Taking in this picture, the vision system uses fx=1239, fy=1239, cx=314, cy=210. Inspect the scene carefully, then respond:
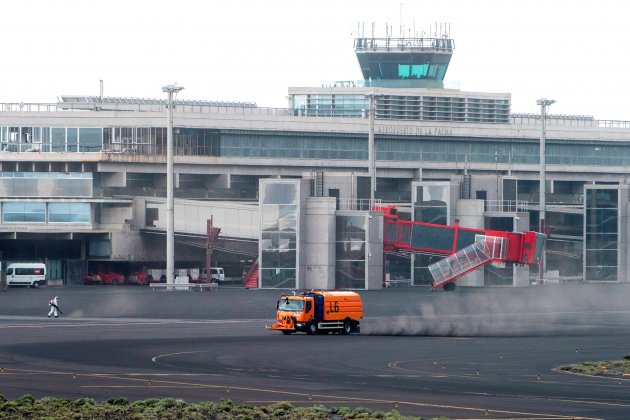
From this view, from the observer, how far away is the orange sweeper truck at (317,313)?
69.1 metres

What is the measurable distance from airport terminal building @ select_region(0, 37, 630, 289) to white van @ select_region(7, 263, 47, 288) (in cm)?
683

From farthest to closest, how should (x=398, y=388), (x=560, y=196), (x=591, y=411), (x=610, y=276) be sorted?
(x=560, y=196)
(x=610, y=276)
(x=398, y=388)
(x=591, y=411)

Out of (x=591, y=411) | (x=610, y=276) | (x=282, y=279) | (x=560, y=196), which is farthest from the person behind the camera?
(x=560, y=196)

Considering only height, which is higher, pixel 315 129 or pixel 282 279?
pixel 315 129

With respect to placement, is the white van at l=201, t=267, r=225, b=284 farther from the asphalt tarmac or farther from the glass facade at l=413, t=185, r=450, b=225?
the asphalt tarmac

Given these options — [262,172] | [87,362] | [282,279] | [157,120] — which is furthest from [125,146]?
[87,362]

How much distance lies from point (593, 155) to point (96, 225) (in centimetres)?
6139

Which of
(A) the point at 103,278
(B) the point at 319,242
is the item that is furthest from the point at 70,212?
(B) the point at 319,242

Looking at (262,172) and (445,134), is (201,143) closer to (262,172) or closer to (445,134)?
(262,172)

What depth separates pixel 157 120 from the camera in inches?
5133

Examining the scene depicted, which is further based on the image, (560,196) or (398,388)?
(560,196)

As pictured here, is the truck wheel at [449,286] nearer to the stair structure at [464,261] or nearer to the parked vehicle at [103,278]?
the stair structure at [464,261]

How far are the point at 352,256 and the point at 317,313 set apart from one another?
40286 millimetres

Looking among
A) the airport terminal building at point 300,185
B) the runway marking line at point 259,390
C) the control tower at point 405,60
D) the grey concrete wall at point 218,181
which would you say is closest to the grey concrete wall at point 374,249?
the airport terminal building at point 300,185
